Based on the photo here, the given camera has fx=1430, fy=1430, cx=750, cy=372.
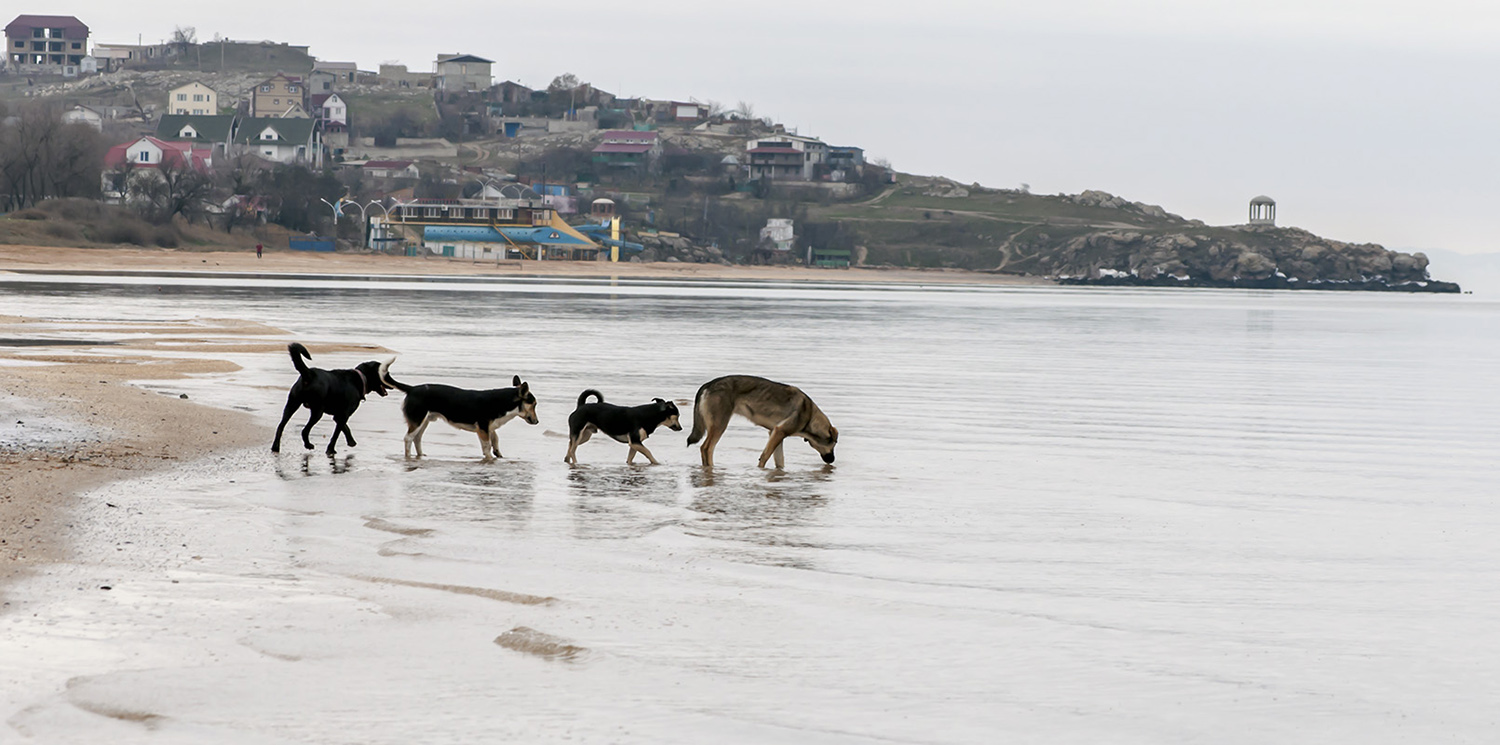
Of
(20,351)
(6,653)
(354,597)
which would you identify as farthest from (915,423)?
(20,351)

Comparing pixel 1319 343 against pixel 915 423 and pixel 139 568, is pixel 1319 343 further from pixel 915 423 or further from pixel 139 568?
pixel 139 568

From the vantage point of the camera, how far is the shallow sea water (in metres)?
5.75

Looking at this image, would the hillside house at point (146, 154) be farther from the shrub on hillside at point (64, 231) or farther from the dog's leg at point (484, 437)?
the dog's leg at point (484, 437)

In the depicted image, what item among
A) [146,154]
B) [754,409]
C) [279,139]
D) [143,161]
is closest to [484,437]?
[754,409]

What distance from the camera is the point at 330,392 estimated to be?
1279 cm

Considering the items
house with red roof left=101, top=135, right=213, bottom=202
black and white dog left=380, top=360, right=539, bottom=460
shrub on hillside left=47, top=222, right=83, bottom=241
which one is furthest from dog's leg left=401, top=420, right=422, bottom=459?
house with red roof left=101, top=135, right=213, bottom=202

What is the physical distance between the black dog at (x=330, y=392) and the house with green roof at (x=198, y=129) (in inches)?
6597

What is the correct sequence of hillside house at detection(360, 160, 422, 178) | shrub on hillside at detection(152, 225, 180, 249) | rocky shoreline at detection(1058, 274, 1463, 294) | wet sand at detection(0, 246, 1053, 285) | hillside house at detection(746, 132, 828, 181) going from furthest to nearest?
hillside house at detection(746, 132, 828, 181) → hillside house at detection(360, 160, 422, 178) → rocky shoreline at detection(1058, 274, 1463, 294) → shrub on hillside at detection(152, 225, 180, 249) → wet sand at detection(0, 246, 1053, 285)

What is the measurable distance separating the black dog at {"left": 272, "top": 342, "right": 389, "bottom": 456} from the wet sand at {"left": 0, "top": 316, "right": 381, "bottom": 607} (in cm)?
84

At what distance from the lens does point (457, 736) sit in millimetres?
5320

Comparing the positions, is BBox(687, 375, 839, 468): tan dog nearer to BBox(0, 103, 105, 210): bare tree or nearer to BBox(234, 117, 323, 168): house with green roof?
BBox(0, 103, 105, 210): bare tree

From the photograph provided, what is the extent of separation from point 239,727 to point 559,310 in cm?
4309

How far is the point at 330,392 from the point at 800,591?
639 cm

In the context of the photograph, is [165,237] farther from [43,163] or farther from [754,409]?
[754,409]
